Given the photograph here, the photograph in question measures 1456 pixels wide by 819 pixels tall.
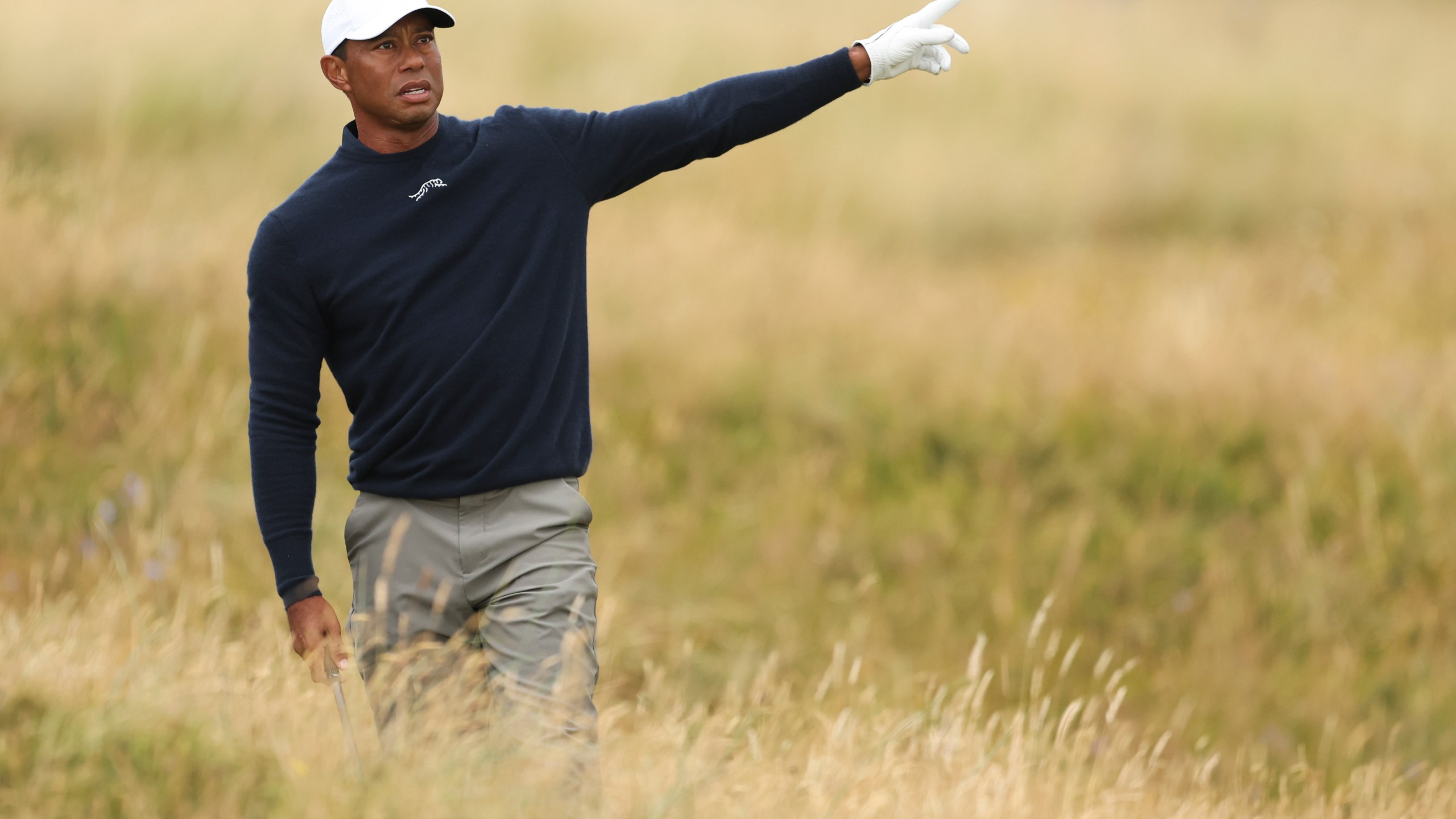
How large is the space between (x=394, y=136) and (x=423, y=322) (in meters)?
0.49

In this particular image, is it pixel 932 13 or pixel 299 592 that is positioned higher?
pixel 932 13

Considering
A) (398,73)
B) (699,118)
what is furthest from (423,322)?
(699,118)

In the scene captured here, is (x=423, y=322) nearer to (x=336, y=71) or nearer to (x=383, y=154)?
(x=383, y=154)

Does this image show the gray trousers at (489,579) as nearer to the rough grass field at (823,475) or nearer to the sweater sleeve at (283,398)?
the sweater sleeve at (283,398)

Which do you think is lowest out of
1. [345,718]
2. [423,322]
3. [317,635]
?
[345,718]

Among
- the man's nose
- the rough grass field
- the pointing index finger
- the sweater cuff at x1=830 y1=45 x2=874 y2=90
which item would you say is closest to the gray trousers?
the rough grass field

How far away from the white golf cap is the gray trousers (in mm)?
1099

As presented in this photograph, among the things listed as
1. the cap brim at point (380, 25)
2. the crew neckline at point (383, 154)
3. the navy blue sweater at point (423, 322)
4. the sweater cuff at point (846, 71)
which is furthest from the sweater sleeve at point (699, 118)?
the cap brim at point (380, 25)

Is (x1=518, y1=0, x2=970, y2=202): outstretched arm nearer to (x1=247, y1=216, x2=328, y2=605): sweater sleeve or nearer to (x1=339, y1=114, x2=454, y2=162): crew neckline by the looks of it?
(x1=339, y1=114, x2=454, y2=162): crew neckline

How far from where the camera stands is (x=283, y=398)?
3.18m

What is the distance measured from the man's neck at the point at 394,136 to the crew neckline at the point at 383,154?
0.01 m

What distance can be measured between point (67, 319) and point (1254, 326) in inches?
265

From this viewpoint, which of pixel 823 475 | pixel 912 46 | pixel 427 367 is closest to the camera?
pixel 427 367

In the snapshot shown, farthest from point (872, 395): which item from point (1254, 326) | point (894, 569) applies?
point (1254, 326)
